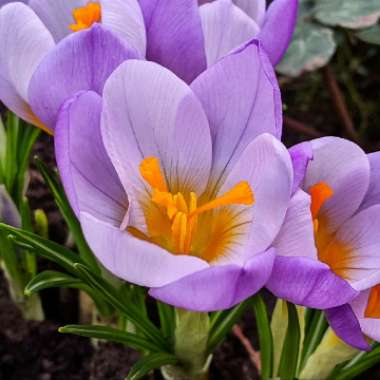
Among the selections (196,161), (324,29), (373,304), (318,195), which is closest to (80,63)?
(196,161)

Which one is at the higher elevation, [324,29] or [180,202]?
[180,202]

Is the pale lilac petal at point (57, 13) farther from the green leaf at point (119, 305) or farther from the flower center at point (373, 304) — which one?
the flower center at point (373, 304)

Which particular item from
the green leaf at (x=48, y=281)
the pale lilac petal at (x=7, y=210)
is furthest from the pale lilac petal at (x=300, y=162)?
the pale lilac petal at (x=7, y=210)

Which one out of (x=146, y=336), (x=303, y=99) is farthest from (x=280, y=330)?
(x=303, y=99)

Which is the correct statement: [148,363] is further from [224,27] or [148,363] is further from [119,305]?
[224,27]

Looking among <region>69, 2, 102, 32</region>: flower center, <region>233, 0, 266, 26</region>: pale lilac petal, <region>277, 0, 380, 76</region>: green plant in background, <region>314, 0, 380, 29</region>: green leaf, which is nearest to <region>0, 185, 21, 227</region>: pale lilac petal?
<region>69, 2, 102, 32</region>: flower center

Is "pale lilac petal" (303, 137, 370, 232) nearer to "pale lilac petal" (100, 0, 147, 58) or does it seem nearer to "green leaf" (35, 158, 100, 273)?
"pale lilac petal" (100, 0, 147, 58)
